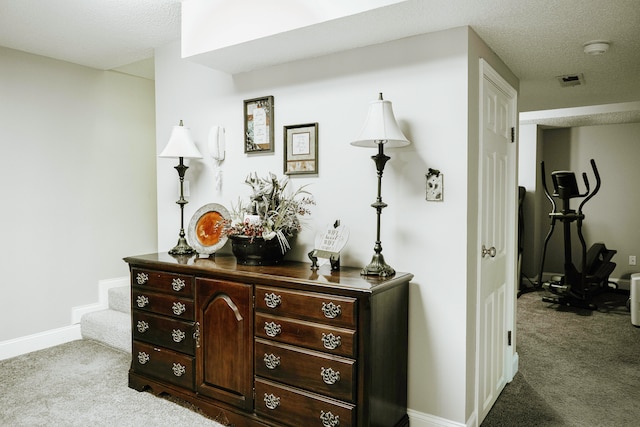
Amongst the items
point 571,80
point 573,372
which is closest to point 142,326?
point 573,372

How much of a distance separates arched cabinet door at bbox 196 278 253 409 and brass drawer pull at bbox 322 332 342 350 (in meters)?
0.45

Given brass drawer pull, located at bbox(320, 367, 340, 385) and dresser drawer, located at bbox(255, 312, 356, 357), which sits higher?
dresser drawer, located at bbox(255, 312, 356, 357)

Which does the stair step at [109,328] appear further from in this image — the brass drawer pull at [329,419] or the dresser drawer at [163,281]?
the brass drawer pull at [329,419]

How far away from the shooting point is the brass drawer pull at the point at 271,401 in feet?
7.22

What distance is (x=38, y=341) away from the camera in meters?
3.55

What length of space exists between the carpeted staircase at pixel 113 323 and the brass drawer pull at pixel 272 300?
70.1 inches

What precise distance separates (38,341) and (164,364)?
5.13 feet

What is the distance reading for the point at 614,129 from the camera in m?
6.15

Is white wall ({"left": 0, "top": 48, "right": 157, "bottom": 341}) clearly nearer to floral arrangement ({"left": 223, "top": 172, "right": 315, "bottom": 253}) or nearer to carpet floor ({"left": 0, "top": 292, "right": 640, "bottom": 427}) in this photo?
carpet floor ({"left": 0, "top": 292, "right": 640, "bottom": 427})

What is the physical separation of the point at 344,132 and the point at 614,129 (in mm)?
5393

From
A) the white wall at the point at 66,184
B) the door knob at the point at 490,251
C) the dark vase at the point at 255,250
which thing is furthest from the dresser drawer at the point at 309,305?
the white wall at the point at 66,184

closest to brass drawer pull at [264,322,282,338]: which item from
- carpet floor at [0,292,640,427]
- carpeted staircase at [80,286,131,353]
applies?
carpet floor at [0,292,640,427]

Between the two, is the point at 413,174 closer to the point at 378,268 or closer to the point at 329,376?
the point at 378,268

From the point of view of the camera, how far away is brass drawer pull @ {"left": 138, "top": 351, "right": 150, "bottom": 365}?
2.80 meters
